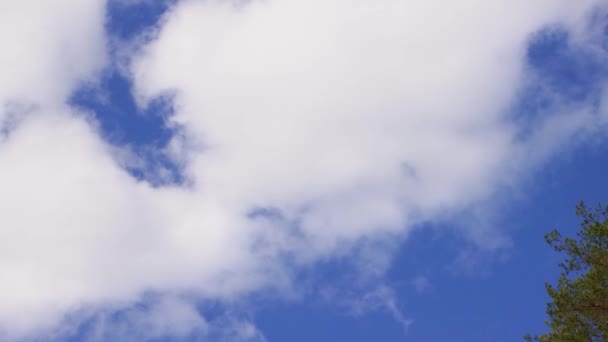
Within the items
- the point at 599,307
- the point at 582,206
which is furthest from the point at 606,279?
the point at 582,206

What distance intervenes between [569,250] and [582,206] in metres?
3.15

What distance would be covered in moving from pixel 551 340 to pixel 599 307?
428cm

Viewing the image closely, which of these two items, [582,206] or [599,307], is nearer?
[599,307]

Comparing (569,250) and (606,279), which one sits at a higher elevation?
(569,250)

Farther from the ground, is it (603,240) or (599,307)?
(603,240)

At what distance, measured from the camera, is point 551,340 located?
131 feet

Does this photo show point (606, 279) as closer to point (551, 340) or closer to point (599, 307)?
point (599, 307)

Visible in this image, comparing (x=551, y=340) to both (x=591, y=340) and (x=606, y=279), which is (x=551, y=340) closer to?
(x=591, y=340)

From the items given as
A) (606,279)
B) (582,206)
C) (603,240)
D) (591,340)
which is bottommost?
(591,340)

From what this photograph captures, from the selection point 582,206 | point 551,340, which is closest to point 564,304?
point 551,340

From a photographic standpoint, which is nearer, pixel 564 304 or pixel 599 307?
pixel 599 307

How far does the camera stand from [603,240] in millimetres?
39188

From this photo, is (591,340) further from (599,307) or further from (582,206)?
(582,206)

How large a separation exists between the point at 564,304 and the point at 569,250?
3611mm
